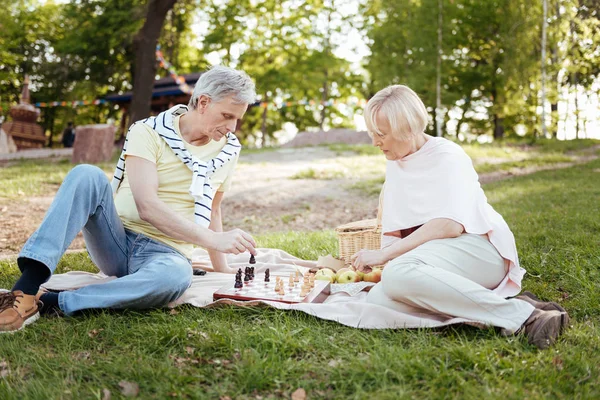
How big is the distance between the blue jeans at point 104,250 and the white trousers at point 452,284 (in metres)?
1.13

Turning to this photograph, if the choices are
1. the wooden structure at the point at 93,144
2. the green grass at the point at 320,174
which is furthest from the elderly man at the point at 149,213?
the wooden structure at the point at 93,144

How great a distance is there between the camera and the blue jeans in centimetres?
295

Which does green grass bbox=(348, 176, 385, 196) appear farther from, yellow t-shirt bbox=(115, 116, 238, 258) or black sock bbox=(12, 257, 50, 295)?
black sock bbox=(12, 257, 50, 295)

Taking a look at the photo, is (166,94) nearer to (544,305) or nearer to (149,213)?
(149,213)

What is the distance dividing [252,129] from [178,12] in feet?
26.7

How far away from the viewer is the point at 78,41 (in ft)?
72.0

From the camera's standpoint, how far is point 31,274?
2.95 m

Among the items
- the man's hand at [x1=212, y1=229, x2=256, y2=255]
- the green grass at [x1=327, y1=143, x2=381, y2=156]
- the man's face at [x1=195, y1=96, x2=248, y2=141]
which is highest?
the man's face at [x1=195, y1=96, x2=248, y2=141]

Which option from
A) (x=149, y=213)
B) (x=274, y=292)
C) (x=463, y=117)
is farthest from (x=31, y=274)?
(x=463, y=117)

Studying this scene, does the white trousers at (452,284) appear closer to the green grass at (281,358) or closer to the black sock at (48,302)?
the green grass at (281,358)

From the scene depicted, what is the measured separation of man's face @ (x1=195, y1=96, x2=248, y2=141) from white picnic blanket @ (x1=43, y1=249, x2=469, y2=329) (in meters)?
0.96

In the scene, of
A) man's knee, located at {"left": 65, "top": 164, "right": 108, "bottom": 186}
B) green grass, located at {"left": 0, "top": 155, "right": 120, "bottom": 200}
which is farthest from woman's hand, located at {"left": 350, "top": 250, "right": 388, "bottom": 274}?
green grass, located at {"left": 0, "top": 155, "right": 120, "bottom": 200}

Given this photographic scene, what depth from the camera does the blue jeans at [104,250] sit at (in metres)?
2.95

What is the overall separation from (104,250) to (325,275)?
1343 millimetres
